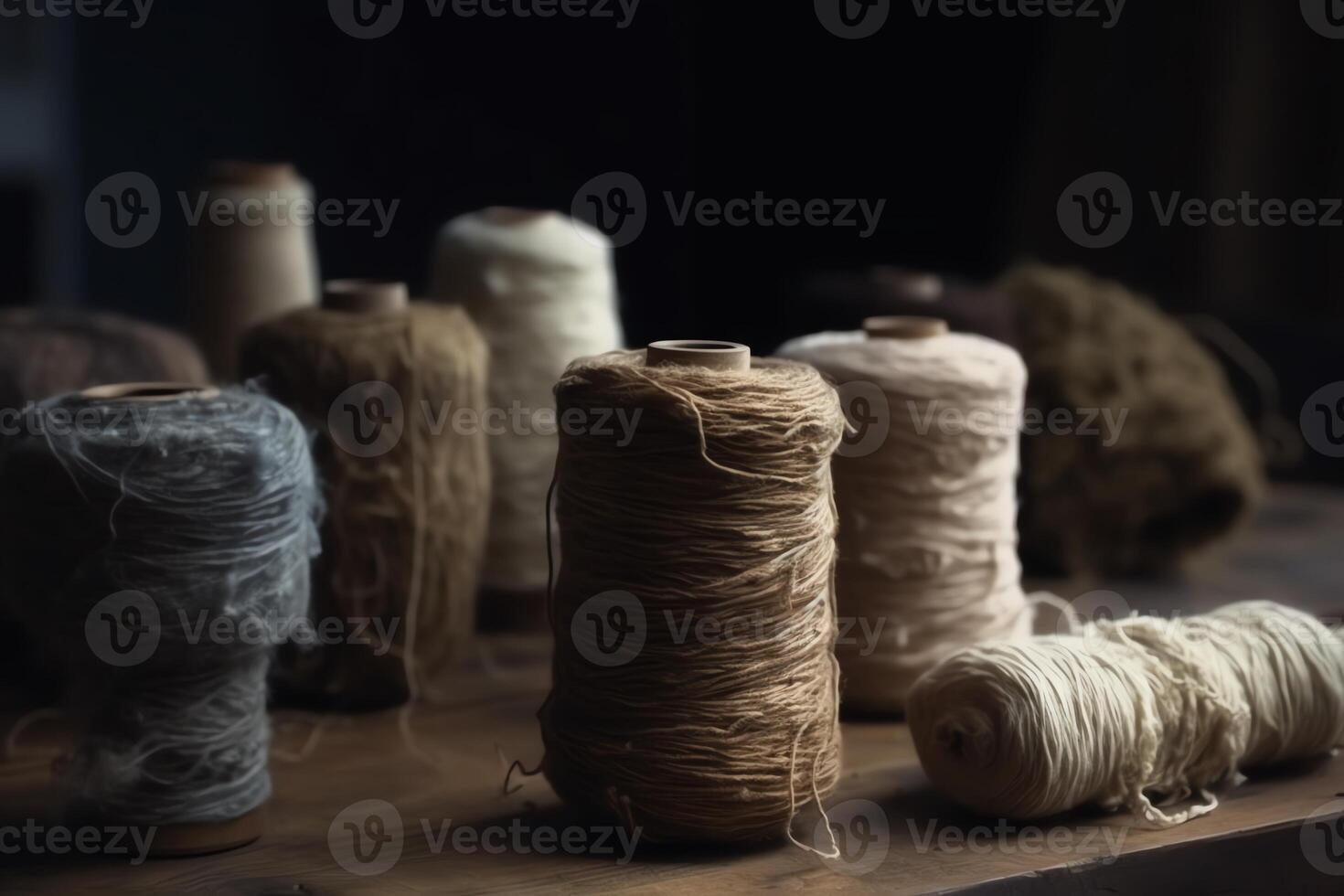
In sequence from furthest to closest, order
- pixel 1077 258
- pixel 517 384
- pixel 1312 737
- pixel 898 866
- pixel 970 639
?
pixel 1077 258
pixel 517 384
pixel 970 639
pixel 1312 737
pixel 898 866

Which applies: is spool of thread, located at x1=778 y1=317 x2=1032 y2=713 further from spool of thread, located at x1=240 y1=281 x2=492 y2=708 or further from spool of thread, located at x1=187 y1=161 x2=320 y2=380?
spool of thread, located at x1=187 y1=161 x2=320 y2=380

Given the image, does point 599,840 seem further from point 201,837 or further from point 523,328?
point 523,328

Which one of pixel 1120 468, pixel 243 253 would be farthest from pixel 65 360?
pixel 1120 468

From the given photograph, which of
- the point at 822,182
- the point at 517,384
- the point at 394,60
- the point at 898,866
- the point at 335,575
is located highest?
the point at 394,60

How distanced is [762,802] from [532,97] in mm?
2185

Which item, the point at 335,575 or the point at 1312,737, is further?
the point at 335,575

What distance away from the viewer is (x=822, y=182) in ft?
11.6

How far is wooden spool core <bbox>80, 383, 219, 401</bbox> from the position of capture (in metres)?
1.62

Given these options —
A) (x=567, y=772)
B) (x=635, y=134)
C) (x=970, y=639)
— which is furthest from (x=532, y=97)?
(x=567, y=772)

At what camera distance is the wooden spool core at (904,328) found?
1995mm

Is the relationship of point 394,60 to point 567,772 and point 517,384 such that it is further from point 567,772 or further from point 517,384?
point 567,772

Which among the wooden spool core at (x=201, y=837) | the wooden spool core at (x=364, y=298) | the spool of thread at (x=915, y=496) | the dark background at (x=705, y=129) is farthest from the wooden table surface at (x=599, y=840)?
the dark background at (x=705, y=129)

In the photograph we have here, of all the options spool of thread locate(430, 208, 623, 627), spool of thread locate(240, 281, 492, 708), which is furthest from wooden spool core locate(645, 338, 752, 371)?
spool of thread locate(430, 208, 623, 627)

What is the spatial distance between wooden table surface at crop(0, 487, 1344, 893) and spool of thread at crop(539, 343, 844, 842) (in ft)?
0.23
